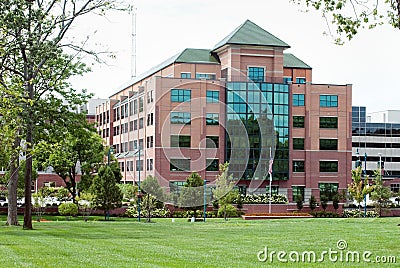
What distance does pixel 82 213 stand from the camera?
204 ft

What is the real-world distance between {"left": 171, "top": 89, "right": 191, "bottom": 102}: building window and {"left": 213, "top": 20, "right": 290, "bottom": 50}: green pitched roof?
801 centimetres

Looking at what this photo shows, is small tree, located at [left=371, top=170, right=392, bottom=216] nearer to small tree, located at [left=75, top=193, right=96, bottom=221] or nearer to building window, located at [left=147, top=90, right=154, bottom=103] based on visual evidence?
building window, located at [left=147, top=90, right=154, bottom=103]

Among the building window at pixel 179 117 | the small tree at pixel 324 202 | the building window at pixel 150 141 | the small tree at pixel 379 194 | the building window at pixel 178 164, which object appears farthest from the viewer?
the small tree at pixel 324 202

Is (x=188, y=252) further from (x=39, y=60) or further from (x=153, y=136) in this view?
(x=153, y=136)

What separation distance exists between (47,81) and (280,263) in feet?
75.0

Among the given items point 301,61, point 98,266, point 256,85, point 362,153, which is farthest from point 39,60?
point 362,153

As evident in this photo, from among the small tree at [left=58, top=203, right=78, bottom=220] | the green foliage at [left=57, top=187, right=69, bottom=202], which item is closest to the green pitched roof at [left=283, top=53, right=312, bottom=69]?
the green foliage at [left=57, top=187, right=69, bottom=202]

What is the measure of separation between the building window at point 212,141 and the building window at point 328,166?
13.0 meters

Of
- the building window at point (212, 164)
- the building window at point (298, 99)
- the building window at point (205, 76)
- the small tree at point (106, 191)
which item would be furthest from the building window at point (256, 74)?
the small tree at point (106, 191)

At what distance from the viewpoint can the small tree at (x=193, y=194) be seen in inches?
2453

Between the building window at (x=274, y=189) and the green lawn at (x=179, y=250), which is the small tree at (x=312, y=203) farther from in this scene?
the green lawn at (x=179, y=250)

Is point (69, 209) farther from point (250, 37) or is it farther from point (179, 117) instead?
point (250, 37)

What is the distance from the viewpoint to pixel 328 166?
77.9 metres

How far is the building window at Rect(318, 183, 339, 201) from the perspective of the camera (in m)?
75.9
